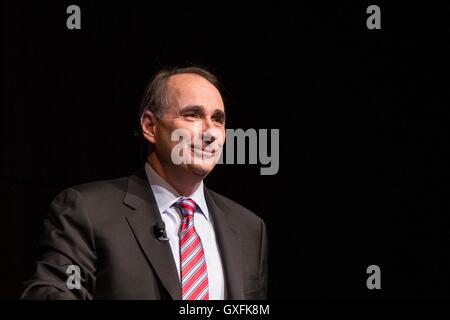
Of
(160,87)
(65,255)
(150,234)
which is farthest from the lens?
(160,87)

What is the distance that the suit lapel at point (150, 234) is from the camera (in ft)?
8.14

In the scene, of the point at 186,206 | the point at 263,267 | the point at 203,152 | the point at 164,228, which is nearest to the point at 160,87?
the point at 203,152

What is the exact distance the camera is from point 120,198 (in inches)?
106

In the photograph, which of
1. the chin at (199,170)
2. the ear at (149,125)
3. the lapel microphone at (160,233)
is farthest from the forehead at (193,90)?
the lapel microphone at (160,233)

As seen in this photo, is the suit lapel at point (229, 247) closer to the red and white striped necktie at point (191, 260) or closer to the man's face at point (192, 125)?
the red and white striped necktie at point (191, 260)

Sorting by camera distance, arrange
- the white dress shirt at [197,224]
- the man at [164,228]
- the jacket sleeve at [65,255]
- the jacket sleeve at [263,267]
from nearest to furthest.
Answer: the jacket sleeve at [65,255]
the man at [164,228]
the white dress shirt at [197,224]
the jacket sleeve at [263,267]

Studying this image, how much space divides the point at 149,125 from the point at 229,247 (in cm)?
56

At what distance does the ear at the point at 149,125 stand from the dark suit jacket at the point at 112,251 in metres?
0.20

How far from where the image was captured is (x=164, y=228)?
2.57 metres

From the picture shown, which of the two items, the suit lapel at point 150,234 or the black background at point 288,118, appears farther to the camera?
the black background at point 288,118

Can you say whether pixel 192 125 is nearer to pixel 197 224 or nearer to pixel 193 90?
pixel 193 90

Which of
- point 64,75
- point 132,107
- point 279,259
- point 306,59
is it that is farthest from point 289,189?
point 64,75

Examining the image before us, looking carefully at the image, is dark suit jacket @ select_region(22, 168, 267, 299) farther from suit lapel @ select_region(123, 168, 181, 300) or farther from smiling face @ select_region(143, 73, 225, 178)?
smiling face @ select_region(143, 73, 225, 178)

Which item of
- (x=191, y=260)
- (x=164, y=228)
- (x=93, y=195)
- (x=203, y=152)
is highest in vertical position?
(x=203, y=152)
